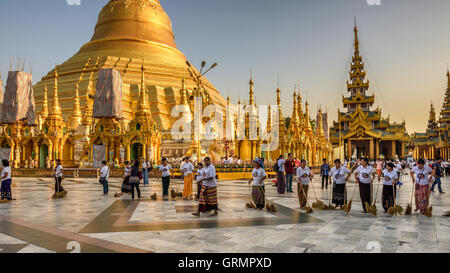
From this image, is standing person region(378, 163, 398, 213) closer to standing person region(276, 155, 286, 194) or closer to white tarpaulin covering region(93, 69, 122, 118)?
standing person region(276, 155, 286, 194)

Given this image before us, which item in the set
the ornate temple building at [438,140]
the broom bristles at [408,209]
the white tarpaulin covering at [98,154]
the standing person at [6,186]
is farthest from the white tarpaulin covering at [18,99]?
the ornate temple building at [438,140]

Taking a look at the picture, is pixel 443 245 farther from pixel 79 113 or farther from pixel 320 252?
pixel 79 113

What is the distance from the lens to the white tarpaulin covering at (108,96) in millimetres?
27672

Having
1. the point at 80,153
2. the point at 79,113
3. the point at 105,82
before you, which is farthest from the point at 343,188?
the point at 79,113

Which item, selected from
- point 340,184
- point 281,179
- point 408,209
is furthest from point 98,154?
point 408,209

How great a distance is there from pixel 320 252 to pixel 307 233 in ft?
4.20

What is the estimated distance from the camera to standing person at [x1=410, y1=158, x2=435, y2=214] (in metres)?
8.27

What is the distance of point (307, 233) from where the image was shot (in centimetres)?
619

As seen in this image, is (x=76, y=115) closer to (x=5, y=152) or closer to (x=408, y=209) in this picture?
(x=5, y=152)

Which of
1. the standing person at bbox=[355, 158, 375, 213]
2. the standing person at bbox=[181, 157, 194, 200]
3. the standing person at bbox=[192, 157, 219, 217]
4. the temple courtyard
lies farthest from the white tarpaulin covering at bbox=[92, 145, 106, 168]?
the standing person at bbox=[355, 158, 375, 213]

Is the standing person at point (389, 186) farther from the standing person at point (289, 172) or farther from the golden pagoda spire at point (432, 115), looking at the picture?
the golden pagoda spire at point (432, 115)

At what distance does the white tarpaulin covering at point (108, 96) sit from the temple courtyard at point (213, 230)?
19183mm

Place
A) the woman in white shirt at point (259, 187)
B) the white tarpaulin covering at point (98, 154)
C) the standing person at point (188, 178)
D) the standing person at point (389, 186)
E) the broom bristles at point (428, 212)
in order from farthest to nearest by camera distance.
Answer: the white tarpaulin covering at point (98, 154), the standing person at point (188, 178), the woman in white shirt at point (259, 187), the standing person at point (389, 186), the broom bristles at point (428, 212)

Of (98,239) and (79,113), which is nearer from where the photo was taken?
(98,239)
